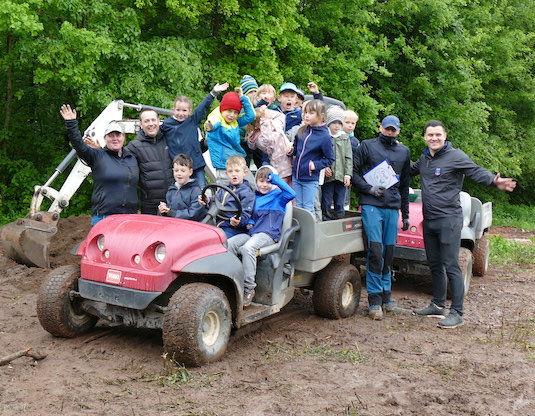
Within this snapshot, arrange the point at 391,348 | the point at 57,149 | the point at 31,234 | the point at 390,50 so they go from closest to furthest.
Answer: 1. the point at 391,348
2. the point at 31,234
3. the point at 57,149
4. the point at 390,50

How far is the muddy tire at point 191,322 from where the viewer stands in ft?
17.3

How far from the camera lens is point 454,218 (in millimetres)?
7398

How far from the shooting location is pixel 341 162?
Answer: 777 cm

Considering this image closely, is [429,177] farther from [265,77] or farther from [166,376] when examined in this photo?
[265,77]

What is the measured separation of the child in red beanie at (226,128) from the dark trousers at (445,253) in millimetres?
2299

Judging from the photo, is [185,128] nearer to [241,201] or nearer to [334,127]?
[241,201]

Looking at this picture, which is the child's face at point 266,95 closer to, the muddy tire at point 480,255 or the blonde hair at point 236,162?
the blonde hair at point 236,162

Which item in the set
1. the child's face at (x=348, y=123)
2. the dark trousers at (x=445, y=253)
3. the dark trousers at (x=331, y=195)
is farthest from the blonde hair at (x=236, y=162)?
the dark trousers at (x=445, y=253)

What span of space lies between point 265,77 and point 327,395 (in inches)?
481

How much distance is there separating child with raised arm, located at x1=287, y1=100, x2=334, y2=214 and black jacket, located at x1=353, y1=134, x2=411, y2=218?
A: 55 centimetres

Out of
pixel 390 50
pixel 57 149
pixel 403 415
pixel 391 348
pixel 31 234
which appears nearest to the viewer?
pixel 403 415

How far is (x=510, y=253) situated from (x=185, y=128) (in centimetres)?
839

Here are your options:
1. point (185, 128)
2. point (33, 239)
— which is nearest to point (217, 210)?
point (185, 128)

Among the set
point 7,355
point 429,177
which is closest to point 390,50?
point 429,177
